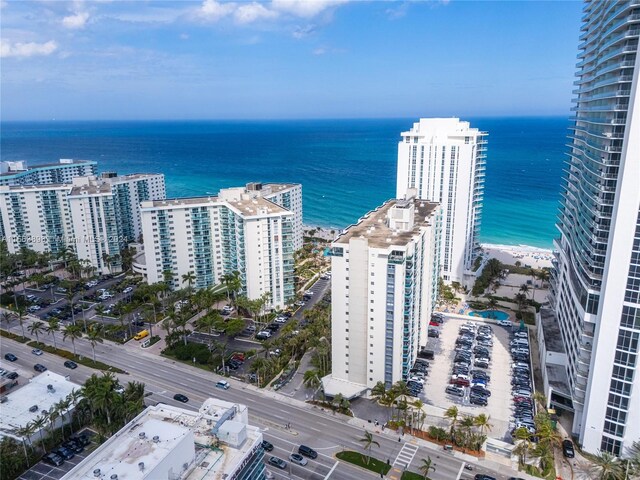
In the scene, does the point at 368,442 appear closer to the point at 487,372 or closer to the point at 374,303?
the point at 374,303

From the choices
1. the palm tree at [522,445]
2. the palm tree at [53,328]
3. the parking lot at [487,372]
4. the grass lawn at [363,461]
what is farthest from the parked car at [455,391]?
the palm tree at [53,328]

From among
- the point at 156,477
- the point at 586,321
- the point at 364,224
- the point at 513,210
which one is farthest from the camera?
the point at 513,210

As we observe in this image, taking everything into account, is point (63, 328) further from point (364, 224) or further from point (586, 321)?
point (586, 321)

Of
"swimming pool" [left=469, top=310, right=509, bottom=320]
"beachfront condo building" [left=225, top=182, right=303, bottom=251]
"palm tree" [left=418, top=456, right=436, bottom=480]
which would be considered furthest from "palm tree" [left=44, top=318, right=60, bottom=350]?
"swimming pool" [left=469, top=310, right=509, bottom=320]

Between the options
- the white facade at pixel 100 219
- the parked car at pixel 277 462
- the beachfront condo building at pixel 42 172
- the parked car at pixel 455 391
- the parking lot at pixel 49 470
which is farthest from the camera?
the beachfront condo building at pixel 42 172

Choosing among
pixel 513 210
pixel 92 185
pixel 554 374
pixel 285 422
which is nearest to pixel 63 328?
pixel 92 185

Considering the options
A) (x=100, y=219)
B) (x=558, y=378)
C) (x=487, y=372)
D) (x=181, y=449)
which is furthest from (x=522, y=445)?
(x=100, y=219)

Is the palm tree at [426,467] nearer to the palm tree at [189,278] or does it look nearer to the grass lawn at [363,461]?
the grass lawn at [363,461]

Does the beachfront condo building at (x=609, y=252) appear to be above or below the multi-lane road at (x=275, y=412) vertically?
above
